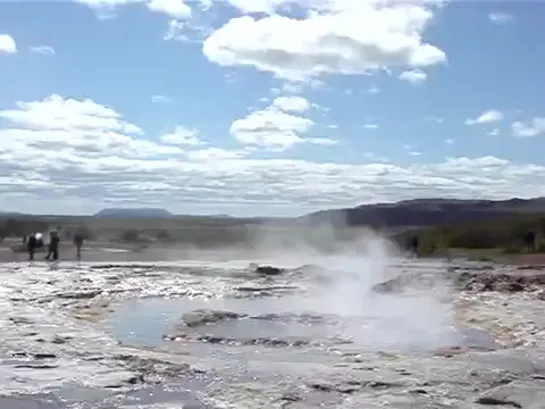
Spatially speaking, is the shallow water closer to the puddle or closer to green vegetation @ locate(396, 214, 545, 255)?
the puddle

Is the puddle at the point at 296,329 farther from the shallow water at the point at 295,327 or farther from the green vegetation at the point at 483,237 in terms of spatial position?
the green vegetation at the point at 483,237

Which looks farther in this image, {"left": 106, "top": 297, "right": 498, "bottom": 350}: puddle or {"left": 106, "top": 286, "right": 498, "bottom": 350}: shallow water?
{"left": 106, "top": 286, "right": 498, "bottom": 350}: shallow water

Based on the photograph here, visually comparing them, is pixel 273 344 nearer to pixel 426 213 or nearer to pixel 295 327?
pixel 295 327

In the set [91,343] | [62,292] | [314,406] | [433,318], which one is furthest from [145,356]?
[62,292]

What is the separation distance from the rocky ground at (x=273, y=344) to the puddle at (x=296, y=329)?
0.04 m

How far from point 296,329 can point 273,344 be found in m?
1.92

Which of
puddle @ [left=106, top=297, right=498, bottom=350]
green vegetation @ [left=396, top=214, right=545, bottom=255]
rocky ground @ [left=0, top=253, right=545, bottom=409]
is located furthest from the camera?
green vegetation @ [left=396, top=214, right=545, bottom=255]

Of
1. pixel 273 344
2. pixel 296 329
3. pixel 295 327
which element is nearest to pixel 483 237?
pixel 295 327

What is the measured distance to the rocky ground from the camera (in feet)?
31.3

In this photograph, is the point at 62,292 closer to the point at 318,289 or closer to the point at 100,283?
the point at 100,283

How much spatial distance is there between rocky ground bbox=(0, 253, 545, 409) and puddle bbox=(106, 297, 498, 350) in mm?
38

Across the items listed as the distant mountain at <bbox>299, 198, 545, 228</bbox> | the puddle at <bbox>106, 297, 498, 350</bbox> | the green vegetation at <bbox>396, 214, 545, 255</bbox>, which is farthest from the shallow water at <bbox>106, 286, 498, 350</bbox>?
the distant mountain at <bbox>299, 198, 545, 228</bbox>

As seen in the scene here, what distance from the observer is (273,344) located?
13.6 m

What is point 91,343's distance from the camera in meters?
13.2
